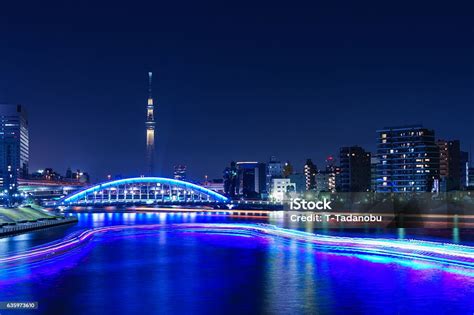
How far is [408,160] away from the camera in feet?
410

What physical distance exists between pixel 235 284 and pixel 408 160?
100 m

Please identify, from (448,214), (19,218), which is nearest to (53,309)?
(19,218)

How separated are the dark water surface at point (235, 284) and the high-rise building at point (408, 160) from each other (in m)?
84.4

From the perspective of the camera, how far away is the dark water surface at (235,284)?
977 inches

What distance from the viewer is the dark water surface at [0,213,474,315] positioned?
81.4ft

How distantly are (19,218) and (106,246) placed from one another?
76.3 ft

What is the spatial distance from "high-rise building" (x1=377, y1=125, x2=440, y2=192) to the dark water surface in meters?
84.4

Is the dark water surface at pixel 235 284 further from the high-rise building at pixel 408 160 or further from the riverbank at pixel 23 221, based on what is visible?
the high-rise building at pixel 408 160

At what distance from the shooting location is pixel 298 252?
144 feet

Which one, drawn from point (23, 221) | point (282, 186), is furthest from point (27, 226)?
point (282, 186)

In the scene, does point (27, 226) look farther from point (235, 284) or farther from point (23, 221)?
point (235, 284)

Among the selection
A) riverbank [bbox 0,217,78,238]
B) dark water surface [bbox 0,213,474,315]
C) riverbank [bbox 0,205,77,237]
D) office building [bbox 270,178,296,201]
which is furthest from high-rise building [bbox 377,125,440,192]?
dark water surface [bbox 0,213,474,315]

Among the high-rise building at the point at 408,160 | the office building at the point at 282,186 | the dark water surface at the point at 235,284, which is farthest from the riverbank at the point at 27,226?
the office building at the point at 282,186

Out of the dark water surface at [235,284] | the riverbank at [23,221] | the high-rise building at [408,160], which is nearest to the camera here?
the dark water surface at [235,284]
